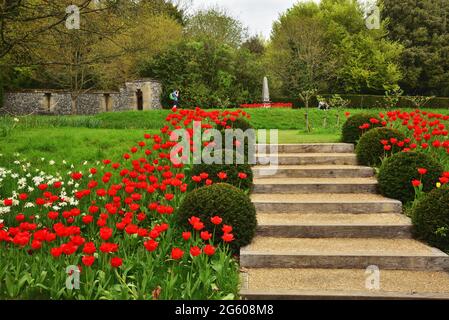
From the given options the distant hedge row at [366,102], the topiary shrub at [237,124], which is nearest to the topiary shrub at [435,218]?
the topiary shrub at [237,124]

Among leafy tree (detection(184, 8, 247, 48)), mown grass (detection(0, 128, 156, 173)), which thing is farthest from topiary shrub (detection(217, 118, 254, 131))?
leafy tree (detection(184, 8, 247, 48))

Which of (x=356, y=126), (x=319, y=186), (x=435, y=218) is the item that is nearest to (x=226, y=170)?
(x=319, y=186)

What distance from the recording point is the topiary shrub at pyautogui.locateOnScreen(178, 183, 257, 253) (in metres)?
4.50

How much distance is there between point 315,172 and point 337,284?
9.60ft

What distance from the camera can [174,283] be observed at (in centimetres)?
356

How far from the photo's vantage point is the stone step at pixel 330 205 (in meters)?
5.46

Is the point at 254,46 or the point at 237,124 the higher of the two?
the point at 254,46

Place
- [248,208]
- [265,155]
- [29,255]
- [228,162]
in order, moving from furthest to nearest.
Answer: [265,155], [228,162], [248,208], [29,255]

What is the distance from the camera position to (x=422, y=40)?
113 feet

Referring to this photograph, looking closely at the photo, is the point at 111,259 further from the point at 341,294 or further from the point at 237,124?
the point at 237,124

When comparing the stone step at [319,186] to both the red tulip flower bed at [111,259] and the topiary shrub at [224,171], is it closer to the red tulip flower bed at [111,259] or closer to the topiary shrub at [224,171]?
the topiary shrub at [224,171]

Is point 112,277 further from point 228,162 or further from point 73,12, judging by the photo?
point 73,12

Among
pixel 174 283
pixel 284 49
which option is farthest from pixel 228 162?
pixel 284 49

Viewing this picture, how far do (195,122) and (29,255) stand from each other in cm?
466
